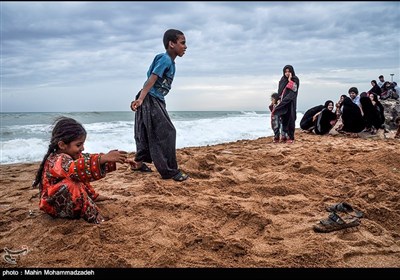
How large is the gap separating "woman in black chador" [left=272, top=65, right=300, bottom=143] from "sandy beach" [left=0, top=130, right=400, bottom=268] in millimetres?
3571

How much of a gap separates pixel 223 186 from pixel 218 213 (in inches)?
34.3

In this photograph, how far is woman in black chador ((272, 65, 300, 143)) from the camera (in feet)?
24.0

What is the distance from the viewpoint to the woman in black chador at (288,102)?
7.31 meters

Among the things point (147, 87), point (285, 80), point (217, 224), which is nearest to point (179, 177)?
point (147, 87)

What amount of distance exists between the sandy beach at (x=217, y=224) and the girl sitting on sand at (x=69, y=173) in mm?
118

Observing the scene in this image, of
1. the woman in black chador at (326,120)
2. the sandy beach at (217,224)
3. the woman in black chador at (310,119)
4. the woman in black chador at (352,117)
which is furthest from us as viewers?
the woman in black chador at (310,119)

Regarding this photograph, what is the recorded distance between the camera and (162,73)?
3.56m

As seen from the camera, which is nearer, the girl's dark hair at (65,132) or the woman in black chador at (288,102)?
the girl's dark hair at (65,132)

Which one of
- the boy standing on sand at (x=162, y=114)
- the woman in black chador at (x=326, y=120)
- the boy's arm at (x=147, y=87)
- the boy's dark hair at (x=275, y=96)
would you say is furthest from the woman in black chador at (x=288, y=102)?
the boy's arm at (x=147, y=87)

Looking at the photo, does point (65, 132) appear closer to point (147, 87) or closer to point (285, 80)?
point (147, 87)

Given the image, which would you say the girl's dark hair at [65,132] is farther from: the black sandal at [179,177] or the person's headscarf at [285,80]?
the person's headscarf at [285,80]

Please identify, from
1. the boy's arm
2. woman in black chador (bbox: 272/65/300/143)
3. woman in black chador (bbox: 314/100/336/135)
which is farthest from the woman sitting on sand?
the boy's arm

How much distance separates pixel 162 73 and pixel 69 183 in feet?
5.67

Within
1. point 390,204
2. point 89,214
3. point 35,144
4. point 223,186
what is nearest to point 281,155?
point 223,186
